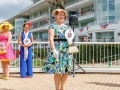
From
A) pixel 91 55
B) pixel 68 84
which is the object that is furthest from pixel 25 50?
pixel 91 55

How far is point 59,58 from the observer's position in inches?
179

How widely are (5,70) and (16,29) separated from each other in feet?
237

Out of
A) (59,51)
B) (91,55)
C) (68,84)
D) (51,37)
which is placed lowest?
(68,84)

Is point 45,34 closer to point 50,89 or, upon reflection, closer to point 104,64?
point 104,64

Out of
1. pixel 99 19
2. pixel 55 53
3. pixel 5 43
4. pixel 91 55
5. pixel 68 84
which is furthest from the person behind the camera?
pixel 99 19

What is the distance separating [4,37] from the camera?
762cm

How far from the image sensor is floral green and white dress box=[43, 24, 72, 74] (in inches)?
179

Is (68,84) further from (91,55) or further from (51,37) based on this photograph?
(91,55)

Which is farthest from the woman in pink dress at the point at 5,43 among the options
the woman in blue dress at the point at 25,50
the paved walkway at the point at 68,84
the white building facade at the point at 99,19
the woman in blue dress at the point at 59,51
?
the white building facade at the point at 99,19

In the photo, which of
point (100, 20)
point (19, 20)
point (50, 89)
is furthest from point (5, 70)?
point (19, 20)

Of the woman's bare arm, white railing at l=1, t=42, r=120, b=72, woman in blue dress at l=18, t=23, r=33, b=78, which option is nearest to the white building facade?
white railing at l=1, t=42, r=120, b=72

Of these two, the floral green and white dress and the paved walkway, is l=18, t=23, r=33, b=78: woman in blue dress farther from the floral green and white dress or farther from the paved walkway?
the floral green and white dress

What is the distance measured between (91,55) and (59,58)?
6.13 metres

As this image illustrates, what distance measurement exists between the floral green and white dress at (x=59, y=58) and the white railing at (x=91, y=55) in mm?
5262
